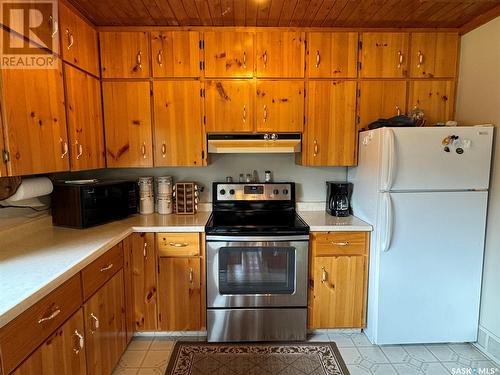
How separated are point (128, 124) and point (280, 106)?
1.23 m

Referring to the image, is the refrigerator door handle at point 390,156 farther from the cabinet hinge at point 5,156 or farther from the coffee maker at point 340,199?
the cabinet hinge at point 5,156

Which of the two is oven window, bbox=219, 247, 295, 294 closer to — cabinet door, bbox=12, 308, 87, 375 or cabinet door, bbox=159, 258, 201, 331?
cabinet door, bbox=159, 258, 201, 331

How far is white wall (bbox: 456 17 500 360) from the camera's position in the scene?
1.96 metres

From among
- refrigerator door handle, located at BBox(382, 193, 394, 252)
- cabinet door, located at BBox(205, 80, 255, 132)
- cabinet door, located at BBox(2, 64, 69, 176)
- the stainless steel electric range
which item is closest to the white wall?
refrigerator door handle, located at BBox(382, 193, 394, 252)

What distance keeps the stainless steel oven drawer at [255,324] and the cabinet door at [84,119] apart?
142 centimetres

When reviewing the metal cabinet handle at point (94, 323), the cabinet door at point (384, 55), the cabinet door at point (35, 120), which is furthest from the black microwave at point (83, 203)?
the cabinet door at point (384, 55)

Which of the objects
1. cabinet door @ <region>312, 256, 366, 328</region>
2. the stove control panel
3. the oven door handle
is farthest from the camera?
the stove control panel

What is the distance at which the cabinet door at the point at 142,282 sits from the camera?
210cm

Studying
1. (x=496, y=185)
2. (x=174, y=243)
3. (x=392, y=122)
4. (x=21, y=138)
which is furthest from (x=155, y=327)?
(x=496, y=185)

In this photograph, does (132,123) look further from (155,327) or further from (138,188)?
(155,327)

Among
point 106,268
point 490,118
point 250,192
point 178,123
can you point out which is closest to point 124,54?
point 178,123

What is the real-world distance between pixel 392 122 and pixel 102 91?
2.20 metres

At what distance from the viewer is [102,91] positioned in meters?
2.26

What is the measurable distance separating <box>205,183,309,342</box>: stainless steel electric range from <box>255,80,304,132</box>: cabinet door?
0.80m
